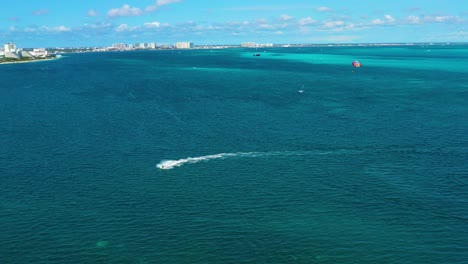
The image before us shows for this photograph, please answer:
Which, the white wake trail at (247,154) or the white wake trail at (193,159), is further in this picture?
the white wake trail at (247,154)

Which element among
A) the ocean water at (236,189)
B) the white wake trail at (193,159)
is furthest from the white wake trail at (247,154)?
the ocean water at (236,189)

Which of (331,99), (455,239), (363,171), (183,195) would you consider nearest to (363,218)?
(455,239)

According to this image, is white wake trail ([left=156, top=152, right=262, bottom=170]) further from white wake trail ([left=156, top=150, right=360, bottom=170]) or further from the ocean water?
the ocean water

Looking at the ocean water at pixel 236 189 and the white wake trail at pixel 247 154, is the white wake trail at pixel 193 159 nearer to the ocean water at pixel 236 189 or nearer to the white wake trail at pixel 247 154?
the white wake trail at pixel 247 154

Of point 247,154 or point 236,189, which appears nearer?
point 236,189

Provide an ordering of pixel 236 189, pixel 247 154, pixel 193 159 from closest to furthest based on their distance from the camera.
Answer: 1. pixel 236 189
2. pixel 193 159
3. pixel 247 154

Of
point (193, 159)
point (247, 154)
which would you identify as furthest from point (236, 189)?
point (247, 154)

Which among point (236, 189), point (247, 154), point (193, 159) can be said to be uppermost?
point (247, 154)

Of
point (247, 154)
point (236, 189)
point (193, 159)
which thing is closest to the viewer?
point (236, 189)

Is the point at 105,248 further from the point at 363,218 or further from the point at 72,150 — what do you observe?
the point at 72,150

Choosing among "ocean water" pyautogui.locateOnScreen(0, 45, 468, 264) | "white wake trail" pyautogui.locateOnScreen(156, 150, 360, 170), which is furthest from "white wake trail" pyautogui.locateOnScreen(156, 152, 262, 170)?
"ocean water" pyautogui.locateOnScreen(0, 45, 468, 264)

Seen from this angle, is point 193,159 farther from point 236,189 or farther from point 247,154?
point 236,189
